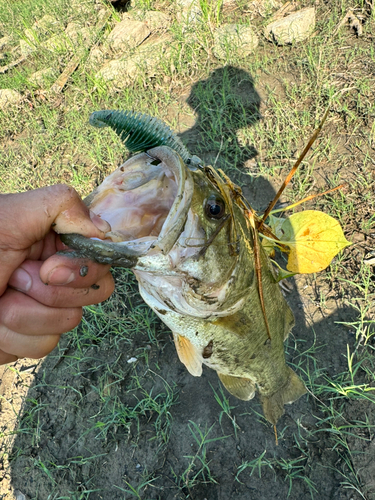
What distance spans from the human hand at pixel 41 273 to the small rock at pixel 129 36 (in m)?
4.55

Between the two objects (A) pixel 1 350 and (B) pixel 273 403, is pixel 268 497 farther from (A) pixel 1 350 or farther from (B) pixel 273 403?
(A) pixel 1 350

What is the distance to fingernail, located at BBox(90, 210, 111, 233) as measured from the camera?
1373mm

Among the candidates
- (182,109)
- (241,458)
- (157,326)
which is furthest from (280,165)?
(241,458)

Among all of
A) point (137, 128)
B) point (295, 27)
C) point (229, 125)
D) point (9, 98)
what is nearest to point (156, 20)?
point (295, 27)

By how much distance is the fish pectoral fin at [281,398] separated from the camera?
2.09 m

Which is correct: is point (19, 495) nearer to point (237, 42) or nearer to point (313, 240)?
point (313, 240)

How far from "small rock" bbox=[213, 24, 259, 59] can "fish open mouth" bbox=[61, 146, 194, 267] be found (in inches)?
134

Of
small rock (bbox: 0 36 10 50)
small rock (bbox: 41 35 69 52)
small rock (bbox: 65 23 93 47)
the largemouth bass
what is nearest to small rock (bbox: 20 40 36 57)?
small rock (bbox: 41 35 69 52)

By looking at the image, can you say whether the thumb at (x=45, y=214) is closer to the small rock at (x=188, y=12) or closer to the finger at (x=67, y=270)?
the finger at (x=67, y=270)

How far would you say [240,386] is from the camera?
7.05ft

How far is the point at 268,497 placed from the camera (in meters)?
2.19

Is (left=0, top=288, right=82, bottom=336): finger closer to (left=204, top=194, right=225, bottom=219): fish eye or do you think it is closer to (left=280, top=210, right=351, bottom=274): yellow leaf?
(left=204, top=194, right=225, bottom=219): fish eye

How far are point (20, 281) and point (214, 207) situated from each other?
901 mm


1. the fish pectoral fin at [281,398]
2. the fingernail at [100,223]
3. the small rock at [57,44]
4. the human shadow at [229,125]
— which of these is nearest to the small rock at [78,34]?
the small rock at [57,44]
